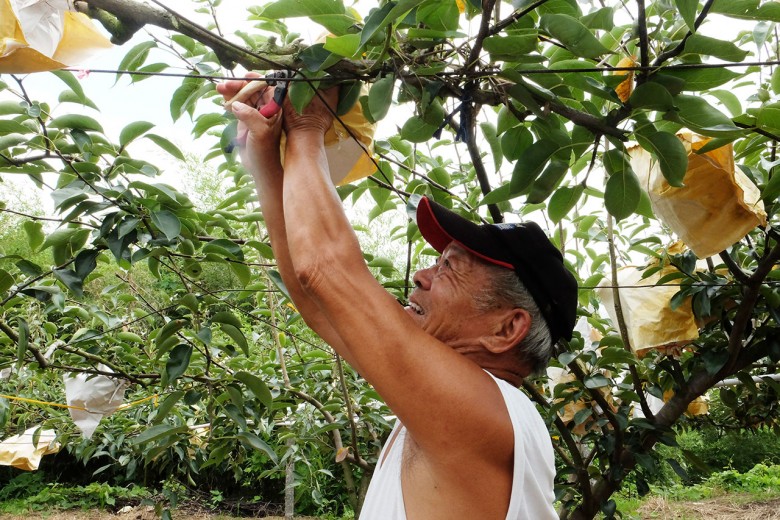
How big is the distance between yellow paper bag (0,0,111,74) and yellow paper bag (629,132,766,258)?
119 cm

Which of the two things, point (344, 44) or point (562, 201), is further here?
point (562, 201)

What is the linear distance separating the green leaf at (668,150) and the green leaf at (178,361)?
4.46 feet

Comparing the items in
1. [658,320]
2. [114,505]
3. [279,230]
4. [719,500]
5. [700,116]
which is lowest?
[719,500]

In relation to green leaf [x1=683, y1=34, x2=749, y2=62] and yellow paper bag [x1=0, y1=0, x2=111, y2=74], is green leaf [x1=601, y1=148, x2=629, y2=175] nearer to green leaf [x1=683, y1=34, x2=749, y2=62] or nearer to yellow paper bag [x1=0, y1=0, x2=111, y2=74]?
green leaf [x1=683, y1=34, x2=749, y2=62]

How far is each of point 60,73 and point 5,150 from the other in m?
0.22

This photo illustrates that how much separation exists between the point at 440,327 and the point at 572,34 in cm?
60

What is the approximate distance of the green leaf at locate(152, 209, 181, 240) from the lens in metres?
1.49

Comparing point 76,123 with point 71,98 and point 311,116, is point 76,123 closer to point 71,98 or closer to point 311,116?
point 71,98

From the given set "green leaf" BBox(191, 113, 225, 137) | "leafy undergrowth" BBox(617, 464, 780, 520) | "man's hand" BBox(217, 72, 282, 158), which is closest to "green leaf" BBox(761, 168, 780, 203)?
"man's hand" BBox(217, 72, 282, 158)

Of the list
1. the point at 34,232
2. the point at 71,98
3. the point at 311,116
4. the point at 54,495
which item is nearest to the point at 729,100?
the point at 311,116

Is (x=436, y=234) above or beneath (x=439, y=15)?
beneath

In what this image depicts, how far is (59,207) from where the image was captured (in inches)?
57.8

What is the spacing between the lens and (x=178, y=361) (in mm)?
1911

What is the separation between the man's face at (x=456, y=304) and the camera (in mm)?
1305
